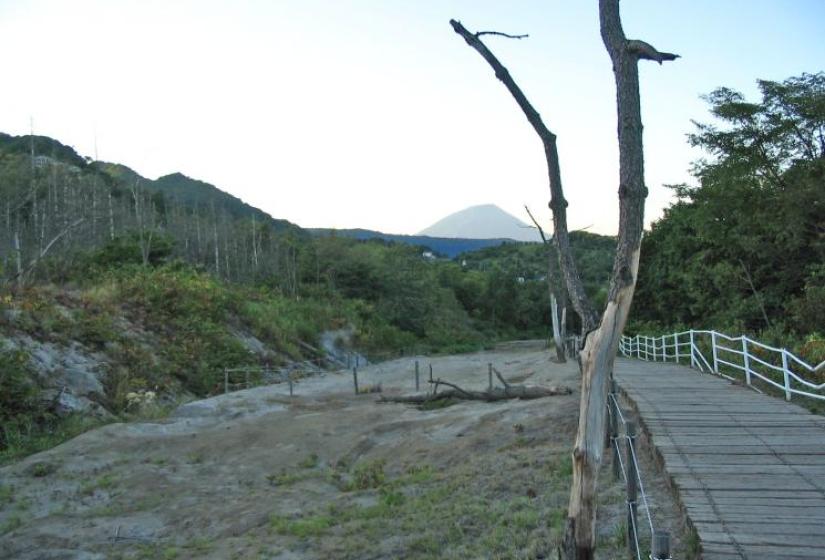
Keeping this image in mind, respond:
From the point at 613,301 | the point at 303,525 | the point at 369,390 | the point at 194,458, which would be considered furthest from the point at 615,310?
the point at 369,390

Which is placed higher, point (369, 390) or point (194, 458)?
point (369, 390)

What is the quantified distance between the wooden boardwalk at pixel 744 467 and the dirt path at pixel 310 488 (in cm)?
92

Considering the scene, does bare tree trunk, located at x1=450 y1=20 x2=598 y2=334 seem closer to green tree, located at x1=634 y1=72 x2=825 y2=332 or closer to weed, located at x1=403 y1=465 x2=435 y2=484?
weed, located at x1=403 y1=465 x2=435 y2=484

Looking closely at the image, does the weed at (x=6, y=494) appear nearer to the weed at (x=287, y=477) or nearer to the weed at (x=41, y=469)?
the weed at (x=41, y=469)

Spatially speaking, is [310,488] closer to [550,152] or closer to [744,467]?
[744,467]

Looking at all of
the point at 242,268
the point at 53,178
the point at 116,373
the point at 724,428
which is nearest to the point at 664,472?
the point at 724,428

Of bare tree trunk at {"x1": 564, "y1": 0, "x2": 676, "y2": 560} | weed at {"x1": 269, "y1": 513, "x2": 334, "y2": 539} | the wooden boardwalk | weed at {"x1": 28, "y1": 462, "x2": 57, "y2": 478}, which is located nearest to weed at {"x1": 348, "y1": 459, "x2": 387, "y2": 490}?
weed at {"x1": 269, "y1": 513, "x2": 334, "y2": 539}

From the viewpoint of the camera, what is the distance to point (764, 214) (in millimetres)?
26328

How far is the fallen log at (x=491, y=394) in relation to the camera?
16636 mm

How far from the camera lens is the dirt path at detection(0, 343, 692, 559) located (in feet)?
25.3

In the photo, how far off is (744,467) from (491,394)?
1165cm

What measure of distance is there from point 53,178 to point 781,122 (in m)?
46.0

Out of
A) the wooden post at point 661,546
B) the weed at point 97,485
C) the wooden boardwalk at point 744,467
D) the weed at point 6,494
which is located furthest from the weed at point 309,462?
the wooden post at point 661,546

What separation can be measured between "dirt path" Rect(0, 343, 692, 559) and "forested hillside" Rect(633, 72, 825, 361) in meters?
14.0
